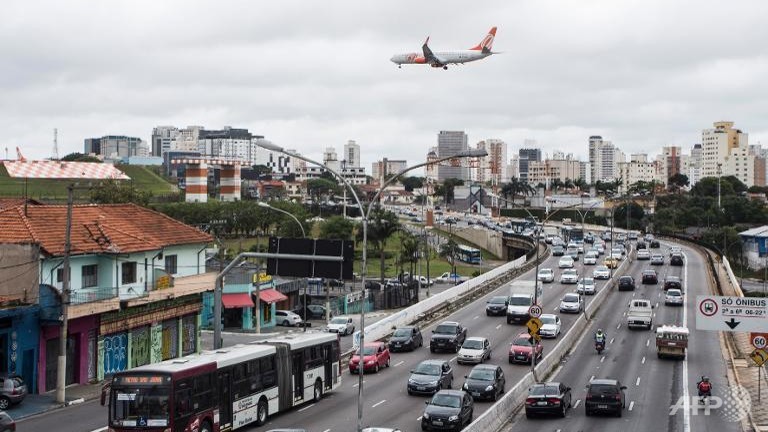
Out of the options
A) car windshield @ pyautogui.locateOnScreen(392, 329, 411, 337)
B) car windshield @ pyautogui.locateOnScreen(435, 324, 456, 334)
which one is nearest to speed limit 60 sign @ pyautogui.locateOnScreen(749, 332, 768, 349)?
car windshield @ pyautogui.locateOnScreen(435, 324, 456, 334)

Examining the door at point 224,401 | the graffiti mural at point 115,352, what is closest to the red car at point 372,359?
the graffiti mural at point 115,352

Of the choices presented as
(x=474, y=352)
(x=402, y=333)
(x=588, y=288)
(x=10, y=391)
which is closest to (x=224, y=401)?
(x=10, y=391)

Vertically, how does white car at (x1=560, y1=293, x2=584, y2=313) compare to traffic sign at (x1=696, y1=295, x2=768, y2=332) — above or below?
below

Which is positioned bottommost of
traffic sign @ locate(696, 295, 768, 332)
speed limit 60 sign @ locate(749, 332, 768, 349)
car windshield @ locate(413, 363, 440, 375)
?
car windshield @ locate(413, 363, 440, 375)

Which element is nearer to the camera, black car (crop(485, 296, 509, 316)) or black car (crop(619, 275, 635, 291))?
black car (crop(485, 296, 509, 316))

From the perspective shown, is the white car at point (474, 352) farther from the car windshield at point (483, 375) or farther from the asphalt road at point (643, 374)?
the car windshield at point (483, 375)

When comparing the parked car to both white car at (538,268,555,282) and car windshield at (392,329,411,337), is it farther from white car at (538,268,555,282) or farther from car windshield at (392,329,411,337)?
white car at (538,268,555,282)

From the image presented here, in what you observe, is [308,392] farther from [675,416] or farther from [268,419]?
[675,416]

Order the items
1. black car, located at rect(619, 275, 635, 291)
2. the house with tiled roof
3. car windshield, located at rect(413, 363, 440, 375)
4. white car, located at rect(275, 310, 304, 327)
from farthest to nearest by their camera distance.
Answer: black car, located at rect(619, 275, 635, 291)
white car, located at rect(275, 310, 304, 327)
the house with tiled roof
car windshield, located at rect(413, 363, 440, 375)
